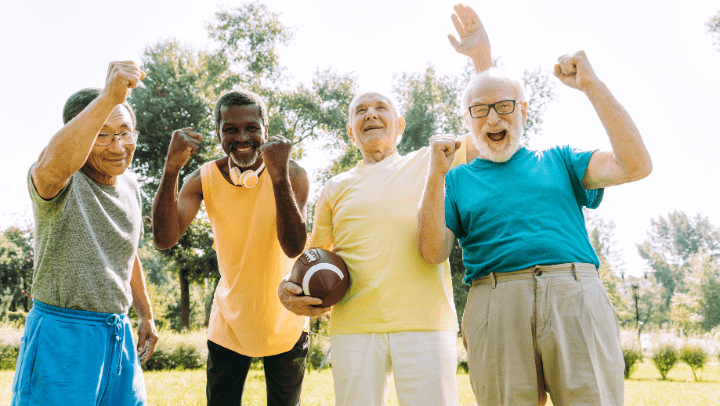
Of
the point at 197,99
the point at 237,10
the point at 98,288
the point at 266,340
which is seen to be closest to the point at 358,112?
the point at 266,340

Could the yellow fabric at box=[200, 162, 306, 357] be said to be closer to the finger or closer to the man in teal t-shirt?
the man in teal t-shirt

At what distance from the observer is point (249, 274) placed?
337 centimetres

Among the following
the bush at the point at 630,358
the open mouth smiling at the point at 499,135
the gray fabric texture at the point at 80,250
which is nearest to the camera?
the gray fabric texture at the point at 80,250

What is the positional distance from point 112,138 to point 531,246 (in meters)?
2.43

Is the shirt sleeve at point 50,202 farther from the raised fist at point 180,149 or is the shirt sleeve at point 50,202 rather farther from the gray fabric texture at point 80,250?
the raised fist at point 180,149

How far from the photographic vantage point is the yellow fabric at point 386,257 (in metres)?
2.81

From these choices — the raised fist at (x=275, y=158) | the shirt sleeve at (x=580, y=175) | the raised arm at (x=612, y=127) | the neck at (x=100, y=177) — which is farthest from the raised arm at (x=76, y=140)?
the shirt sleeve at (x=580, y=175)

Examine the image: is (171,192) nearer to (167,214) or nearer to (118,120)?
(167,214)

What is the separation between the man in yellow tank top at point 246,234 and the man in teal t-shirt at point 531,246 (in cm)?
114

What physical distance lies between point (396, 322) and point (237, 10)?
28.7m

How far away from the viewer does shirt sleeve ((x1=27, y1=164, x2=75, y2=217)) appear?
2301 mm

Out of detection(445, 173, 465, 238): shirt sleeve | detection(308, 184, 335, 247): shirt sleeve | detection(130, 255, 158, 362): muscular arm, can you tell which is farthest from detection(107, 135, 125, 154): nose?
detection(445, 173, 465, 238): shirt sleeve

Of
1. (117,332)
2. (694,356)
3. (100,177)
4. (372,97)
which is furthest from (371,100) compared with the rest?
(694,356)

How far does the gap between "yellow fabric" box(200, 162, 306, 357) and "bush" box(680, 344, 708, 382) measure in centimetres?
2076
